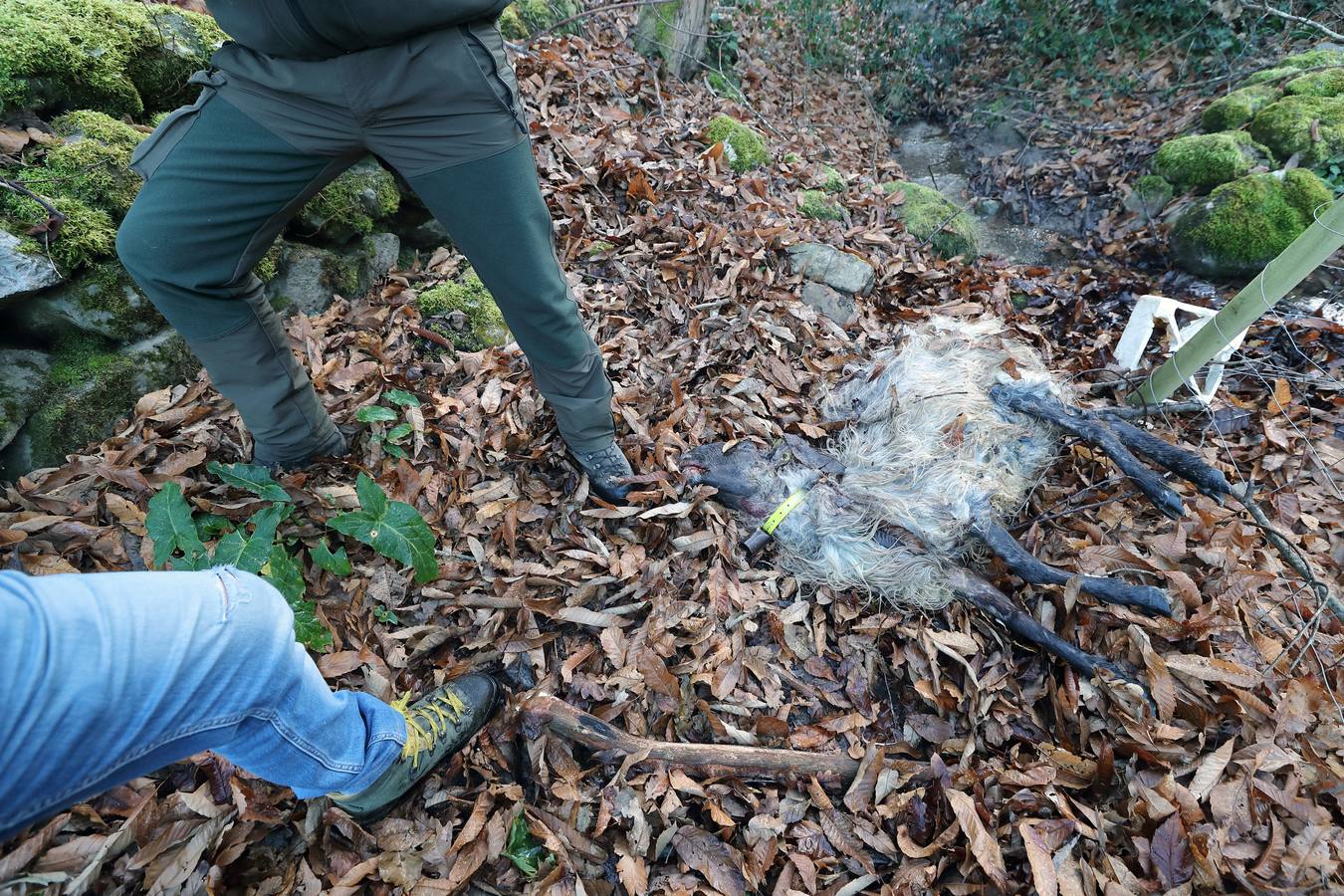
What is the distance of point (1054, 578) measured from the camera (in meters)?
2.64

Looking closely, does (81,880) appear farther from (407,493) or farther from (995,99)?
(995,99)

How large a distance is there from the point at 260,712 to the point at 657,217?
389 centimetres

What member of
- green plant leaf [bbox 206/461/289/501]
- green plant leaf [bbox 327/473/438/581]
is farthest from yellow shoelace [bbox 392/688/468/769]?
green plant leaf [bbox 206/461/289/501]

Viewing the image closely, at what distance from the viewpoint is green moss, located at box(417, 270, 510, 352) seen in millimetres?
3512

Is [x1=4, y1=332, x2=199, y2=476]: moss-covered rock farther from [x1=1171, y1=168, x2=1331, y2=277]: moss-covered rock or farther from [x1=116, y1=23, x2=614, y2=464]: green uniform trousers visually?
[x1=1171, y1=168, x2=1331, y2=277]: moss-covered rock

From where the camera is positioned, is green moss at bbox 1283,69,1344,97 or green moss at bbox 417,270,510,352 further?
green moss at bbox 1283,69,1344,97

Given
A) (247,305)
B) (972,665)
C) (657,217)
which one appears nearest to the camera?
(247,305)

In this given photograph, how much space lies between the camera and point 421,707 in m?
2.13

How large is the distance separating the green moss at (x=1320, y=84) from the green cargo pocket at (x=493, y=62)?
25.5ft

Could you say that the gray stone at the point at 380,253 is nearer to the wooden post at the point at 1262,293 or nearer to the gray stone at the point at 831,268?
the gray stone at the point at 831,268

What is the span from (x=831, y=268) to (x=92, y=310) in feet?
13.8

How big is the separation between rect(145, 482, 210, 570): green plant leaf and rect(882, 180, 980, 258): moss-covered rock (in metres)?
5.61

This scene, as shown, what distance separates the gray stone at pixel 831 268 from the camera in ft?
14.8

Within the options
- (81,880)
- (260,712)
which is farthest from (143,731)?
(81,880)
